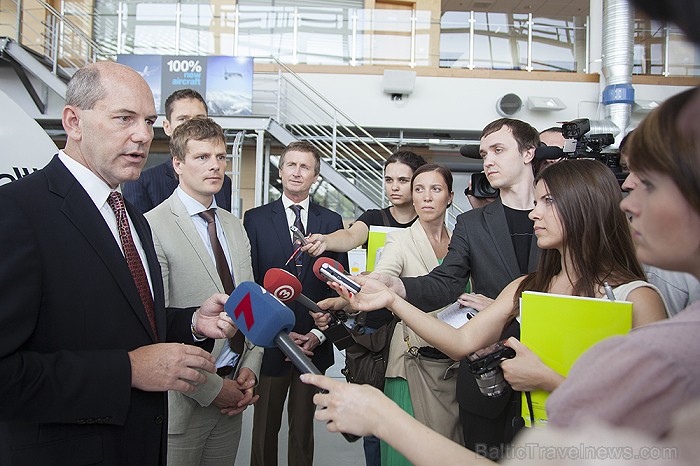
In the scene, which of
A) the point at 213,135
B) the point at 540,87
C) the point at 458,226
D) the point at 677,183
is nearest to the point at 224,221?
the point at 213,135

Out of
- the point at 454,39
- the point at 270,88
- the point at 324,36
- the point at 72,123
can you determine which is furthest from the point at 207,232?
the point at 454,39

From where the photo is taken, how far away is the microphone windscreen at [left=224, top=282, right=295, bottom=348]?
48.1 inches

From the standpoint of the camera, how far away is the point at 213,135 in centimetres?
248

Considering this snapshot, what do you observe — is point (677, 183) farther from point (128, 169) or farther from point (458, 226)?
point (458, 226)

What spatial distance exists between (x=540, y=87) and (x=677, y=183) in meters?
8.98

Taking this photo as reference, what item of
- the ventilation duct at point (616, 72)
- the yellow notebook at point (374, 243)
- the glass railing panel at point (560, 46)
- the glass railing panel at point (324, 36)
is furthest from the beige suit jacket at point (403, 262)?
the glass railing panel at point (560, 46)

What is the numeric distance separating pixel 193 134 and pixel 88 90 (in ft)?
3.13

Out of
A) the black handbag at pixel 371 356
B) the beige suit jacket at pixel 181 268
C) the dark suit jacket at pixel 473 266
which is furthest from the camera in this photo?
the black handbag at pixel 371 356

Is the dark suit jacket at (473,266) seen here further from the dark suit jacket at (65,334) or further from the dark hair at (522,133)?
the dark suit jacket at (65,334)

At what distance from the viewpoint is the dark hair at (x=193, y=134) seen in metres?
2.43

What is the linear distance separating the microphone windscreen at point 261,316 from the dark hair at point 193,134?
122 centimetres

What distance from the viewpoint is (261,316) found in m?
1.25

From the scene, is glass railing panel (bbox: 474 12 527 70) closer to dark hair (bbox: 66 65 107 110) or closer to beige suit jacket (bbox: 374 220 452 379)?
beige suit jacket (bbox: 374 220 452 379)

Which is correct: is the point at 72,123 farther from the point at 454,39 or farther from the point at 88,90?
the point at 454,39
